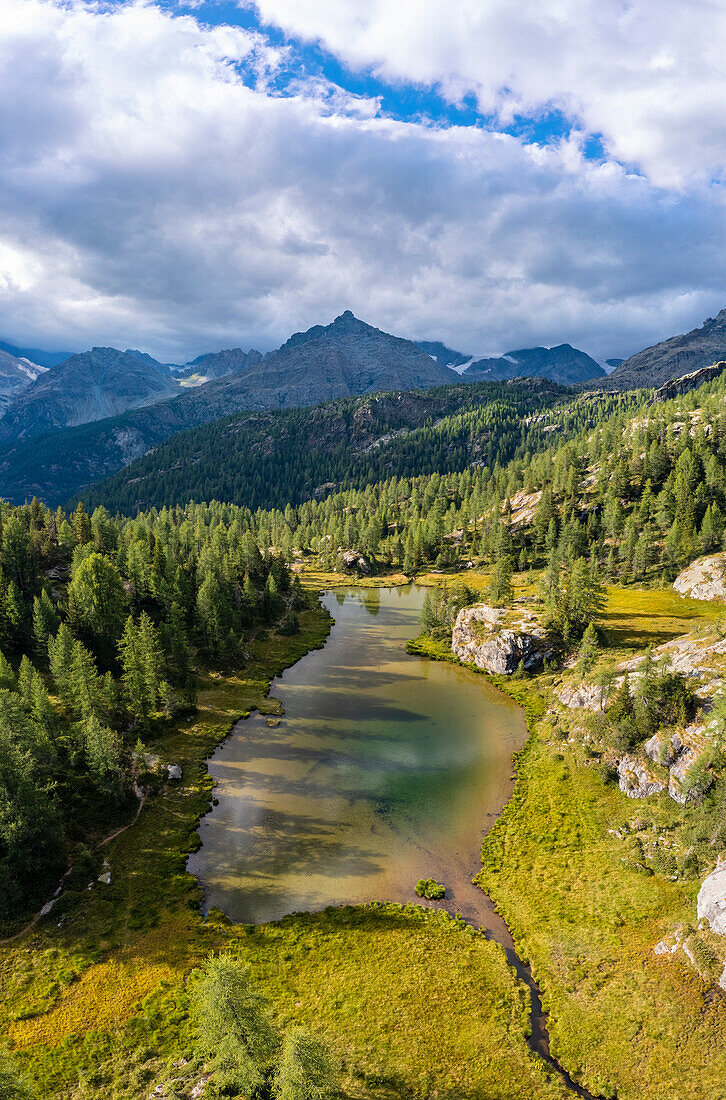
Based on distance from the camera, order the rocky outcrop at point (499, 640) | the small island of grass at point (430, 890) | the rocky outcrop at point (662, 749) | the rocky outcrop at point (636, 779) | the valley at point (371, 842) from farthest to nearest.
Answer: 1. the rocky outcrop at point (499, 640)
2. the rocky outcrop at point (636, 779)
3. the rocky outcrop at point (662, 749)
4. the small island of grass at point (430, 890)
5. the valley at point (371, 842)

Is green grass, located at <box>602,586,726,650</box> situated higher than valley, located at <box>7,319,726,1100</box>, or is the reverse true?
green grass, located at <box>602,586,726,650</box>

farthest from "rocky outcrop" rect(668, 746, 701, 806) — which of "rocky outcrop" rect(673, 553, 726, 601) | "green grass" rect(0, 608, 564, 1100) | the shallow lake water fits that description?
"rocky outcrop" rect(673, 553, 726, 601)

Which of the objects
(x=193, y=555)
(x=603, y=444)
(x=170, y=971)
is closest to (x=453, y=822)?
(x=170, y=971)

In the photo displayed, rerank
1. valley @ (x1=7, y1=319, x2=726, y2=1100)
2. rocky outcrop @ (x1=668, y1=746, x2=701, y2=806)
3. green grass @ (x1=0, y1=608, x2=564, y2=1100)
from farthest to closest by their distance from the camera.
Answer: rocky outcrop @ (x1=668, y1=746, x2=701, y2=806)
valley @ (x1=7, y1=319, x2=726, y2=1100)
green grass @ (x1=0, y1=608, x2=564, y2=1100)

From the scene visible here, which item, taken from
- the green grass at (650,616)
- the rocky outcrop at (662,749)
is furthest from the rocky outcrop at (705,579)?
the rocky outcrop at (662,749)

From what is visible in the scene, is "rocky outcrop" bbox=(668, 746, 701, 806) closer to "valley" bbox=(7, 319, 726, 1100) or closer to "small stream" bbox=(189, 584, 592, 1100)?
"valley" bbox=(7, 319, 726, 1100)

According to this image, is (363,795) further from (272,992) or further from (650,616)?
(650,616)

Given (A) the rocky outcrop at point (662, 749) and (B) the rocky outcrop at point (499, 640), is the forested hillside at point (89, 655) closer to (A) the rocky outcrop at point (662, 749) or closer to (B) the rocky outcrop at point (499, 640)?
(B) the rocky outcrop at point (499, 640)
